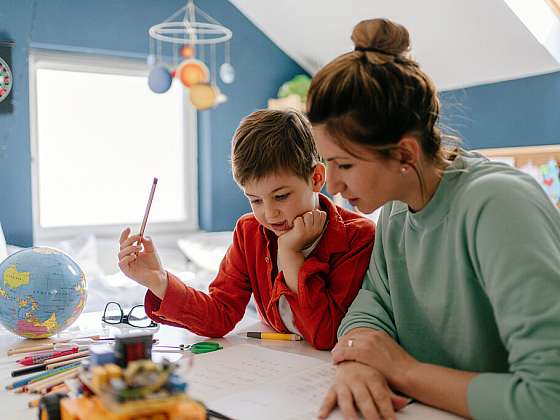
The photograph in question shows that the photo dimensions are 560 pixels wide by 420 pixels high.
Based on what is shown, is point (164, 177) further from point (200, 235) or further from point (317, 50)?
point (317, 50)

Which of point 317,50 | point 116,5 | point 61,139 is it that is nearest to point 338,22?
point 317,50

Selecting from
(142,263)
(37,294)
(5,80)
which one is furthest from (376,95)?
(5,80)

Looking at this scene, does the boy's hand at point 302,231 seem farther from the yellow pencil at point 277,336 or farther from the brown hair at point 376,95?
the brown hair at point 376,95

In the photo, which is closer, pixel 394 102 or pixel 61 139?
pixel 394 102

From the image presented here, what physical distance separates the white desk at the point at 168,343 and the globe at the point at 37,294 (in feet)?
0.14

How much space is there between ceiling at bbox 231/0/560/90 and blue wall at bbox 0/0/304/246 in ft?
0.61

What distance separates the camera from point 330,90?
87 centimetres

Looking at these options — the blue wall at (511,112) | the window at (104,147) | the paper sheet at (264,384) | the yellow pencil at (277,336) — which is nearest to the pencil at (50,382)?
the paper sheet at (264,384)

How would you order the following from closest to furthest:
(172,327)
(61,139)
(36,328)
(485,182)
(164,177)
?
(485,182) < (36,328) < (172,327) < (61,139) < (164,177)

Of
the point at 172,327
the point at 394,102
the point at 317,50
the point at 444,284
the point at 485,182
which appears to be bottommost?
the point at 172,327

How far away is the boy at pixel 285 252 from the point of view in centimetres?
119

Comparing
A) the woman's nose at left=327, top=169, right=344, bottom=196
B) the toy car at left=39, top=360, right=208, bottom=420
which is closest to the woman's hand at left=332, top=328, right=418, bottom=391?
the woman's nose at left=327, top=169, right=344, bottom=196

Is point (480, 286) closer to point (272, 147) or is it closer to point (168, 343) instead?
point (272, 147)

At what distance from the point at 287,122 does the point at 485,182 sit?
520 millimetres
